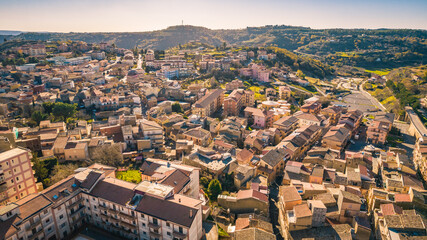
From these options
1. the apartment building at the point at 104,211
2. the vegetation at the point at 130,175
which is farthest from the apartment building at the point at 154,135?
the apartment building at the point at 104,211

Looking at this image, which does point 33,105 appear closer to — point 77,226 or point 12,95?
point 12,95

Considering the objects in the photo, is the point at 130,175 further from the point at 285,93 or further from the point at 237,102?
the point at 285,93

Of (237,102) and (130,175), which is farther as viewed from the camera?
(237,102)

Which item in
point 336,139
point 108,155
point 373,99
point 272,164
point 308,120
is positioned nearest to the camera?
point 108,155

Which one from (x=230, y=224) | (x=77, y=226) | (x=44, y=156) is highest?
(x=44, y=156)

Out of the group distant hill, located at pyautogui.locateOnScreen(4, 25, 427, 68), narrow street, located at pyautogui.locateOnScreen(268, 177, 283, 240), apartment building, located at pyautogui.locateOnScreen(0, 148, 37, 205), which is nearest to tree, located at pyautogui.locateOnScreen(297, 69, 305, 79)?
distant hill, located at pyautogui.locateOnScreen(4, 25, 427, 68)

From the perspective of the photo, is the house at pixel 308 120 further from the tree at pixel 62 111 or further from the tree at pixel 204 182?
the tree at pixel 62 111

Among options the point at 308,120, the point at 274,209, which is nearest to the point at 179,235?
the point at 274,209

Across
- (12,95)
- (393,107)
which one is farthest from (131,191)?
(393,107)
